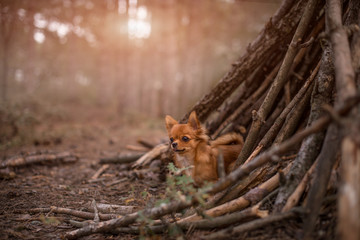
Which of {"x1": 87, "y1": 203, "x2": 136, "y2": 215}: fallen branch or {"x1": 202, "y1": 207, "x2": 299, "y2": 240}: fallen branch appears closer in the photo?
{"x1": 202, "y1": 207, "x2": 299, "y2": 240}: fallen branch

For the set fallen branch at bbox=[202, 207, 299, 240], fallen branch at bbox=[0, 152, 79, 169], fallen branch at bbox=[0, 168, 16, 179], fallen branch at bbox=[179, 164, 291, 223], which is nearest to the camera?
fallen branch at bbox=[202, 207, 299, 240]

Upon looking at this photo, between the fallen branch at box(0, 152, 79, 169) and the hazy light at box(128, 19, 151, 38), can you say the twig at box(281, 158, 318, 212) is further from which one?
the hazy light at box(128, 19, 151, 38)

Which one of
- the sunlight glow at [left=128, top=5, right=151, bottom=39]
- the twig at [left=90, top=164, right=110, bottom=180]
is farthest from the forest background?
the twig at [left=90, top=164, right=110, bottom=180]

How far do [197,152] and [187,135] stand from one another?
278 mm

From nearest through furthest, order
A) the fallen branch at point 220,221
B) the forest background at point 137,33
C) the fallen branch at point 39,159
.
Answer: the fallen branch at point 220,221 < the fallen branch at point 39,159 < the forest background at point 137,33

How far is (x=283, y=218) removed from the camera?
193 cm

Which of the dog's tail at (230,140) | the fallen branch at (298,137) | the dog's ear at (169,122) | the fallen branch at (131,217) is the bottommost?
the fallen branch at (131,217)

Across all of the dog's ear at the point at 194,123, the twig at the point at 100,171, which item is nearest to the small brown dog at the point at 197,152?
the dog's ear at the point at 194,123

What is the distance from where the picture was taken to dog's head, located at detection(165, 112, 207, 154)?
A: 3.40m

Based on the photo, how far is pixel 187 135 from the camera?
135 inches

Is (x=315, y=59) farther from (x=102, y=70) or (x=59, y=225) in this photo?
(x=102, y=70)

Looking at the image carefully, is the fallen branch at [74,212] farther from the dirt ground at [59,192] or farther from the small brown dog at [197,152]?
the small brown dog at [197,152]

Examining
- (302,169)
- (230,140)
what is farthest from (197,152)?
(302,169)

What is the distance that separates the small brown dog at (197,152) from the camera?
3.35 metres
